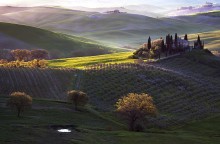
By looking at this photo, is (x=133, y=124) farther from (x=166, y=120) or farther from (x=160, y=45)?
(x=160, y=45)

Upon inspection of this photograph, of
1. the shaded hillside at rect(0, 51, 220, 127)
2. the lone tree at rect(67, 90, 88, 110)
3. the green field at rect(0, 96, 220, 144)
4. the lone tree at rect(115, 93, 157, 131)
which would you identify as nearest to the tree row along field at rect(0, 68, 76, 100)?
the shaded hillside at rect(0, 51, 220, 127)

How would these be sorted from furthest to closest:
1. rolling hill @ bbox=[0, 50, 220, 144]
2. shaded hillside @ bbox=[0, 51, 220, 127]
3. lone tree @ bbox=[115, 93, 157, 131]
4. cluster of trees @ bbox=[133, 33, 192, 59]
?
cluster of trees @ bbox=[133, 33, 192, 59] < shaded hillside @ bbox=[0, 51, 220, 127] < lone tree @ bbox=[115, 93, 157, 131] < rolling hill @ bbox=[0, 50, 220, 144]

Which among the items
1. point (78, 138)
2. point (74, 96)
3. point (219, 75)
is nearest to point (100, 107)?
point (74, 96)

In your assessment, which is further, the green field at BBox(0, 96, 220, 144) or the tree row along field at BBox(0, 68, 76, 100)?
the tree row along field at BBox(0, 68, 76, 100)

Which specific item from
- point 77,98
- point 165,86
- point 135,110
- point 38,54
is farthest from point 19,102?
point 38,54

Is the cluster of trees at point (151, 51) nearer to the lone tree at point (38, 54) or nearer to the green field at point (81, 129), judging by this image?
the lone tree at point (38, 54)

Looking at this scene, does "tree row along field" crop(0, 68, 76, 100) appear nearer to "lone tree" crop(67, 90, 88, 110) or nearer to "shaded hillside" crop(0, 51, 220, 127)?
"shaded hillside" crop(0, 51, 220, 127)

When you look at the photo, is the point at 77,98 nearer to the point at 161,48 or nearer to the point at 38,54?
the point at 161,48

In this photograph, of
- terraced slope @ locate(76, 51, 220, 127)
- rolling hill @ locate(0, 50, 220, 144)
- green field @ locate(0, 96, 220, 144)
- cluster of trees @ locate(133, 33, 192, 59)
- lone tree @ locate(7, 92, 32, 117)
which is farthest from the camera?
cluster of trees @ locate(133, 33, 192, 59)
